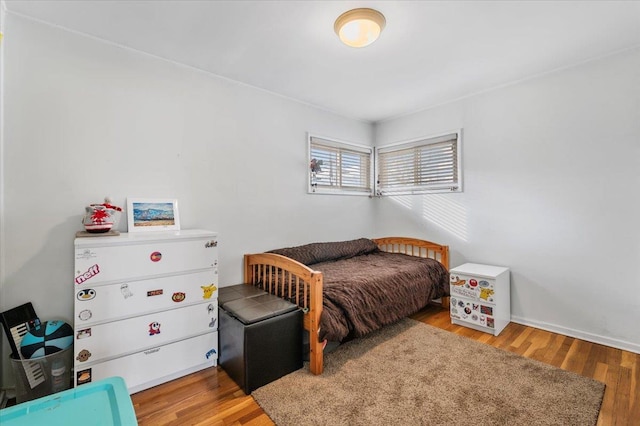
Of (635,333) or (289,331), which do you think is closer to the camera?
(289,331)

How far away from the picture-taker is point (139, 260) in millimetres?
1870

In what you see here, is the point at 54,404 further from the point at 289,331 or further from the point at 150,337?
the point at 289,331

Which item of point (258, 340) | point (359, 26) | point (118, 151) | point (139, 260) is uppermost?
point (359, 26)

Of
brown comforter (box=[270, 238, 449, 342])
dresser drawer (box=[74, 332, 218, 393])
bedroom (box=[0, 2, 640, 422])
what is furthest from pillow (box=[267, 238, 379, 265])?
dresser drawer (box=[74, 332, 218, 393])

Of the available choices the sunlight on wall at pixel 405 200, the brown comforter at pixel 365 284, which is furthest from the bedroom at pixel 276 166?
the brown comforter at pixel 365 284

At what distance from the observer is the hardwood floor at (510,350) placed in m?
1.63

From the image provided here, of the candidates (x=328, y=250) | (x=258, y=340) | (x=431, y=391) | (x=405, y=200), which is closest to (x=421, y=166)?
(x=405, y=200)

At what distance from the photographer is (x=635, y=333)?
2.30 metres

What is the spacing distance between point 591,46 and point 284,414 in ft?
11.4

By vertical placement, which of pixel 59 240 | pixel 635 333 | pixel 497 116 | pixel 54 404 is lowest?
pixel 635 333

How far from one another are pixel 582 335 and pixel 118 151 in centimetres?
419

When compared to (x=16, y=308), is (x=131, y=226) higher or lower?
higher

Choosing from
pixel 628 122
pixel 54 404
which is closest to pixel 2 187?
pixel 54 404

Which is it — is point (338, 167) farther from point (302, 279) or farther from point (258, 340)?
point (258, 340)
